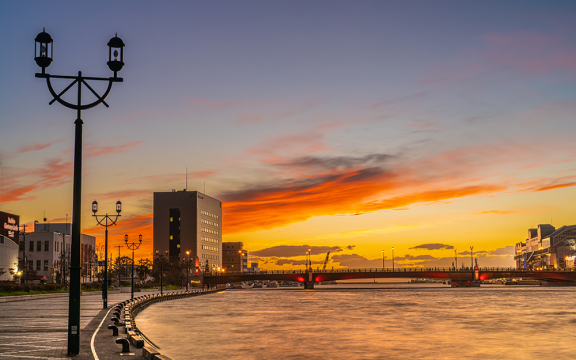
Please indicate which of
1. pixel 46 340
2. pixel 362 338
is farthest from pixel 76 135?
pixel 362 338

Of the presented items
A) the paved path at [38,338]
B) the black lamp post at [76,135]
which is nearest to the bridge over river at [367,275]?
the paved path at [38,338]

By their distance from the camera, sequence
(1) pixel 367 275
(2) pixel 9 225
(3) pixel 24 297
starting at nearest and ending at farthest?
(3) pixel 24 297, (2) pixel 9 225, (1) pixel 367 275

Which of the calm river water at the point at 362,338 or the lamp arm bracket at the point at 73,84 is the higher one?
the lamp arm bracket at the point at 73,84

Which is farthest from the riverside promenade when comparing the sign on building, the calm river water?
the sign on building

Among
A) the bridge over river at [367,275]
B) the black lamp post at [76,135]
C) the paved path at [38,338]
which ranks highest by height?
the black lamp post at [76,135]

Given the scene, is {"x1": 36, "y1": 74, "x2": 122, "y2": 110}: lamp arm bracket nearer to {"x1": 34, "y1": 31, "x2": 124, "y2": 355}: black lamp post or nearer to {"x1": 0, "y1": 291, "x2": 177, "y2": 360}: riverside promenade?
{"x1": 34, "y1": 31, "x2": 124, "y2": 355}: black lamp post

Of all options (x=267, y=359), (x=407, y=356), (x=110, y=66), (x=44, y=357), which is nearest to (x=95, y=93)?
(x=110, y=66)

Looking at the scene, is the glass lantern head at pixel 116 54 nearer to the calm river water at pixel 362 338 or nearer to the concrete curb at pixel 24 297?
the calm river water at pixel 362 338

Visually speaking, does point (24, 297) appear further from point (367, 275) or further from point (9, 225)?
point (367, 275)

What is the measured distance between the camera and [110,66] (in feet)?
62.3

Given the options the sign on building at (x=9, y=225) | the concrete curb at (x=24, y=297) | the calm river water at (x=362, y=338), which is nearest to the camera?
the calm river water at (x=362, y=338)

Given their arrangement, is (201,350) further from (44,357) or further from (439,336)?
(439,336)

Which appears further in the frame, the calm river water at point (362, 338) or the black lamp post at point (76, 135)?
the calm river water at point (362, 338)

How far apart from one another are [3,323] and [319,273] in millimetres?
153992
